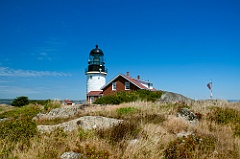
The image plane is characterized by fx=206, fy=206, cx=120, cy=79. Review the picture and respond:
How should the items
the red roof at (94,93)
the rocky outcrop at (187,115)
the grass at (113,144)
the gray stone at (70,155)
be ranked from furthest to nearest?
1. the red roof at (94,93)
2. the rocky outcrop at (187,115)
3. the grass at (113,144)
4. the gray stone at (70,155)

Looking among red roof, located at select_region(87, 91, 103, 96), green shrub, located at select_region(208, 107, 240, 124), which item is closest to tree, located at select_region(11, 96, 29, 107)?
red roof, located at select_region(87, 91, 103, 96)

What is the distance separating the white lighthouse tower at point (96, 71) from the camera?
1577 inches

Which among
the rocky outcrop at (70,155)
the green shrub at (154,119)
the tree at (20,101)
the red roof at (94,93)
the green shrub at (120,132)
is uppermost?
the red roof at (94,93)

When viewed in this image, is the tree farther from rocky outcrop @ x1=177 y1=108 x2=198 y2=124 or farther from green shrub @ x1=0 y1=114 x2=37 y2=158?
green shrub @ x1=0 y1=114 x2=37 y2=158

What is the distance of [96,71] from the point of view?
4041cm

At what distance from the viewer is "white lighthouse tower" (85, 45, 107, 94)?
40.1 metres

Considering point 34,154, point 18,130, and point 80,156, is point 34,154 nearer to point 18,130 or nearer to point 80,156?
point 80,156

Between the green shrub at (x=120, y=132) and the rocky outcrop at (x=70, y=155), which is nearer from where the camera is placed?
the rocky outcrop at (x=70, y=155)

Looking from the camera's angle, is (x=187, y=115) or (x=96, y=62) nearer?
(x=187, y=115)

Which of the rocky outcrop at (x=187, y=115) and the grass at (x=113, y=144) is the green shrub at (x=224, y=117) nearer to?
the rocky outcrop at (x=187, y=115)

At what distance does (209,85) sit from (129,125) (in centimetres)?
1663

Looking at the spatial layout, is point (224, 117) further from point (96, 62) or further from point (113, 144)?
point (96, 62)

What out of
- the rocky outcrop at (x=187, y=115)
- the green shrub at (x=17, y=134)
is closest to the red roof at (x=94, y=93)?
the rocky outcrop at (x=187, y=115)

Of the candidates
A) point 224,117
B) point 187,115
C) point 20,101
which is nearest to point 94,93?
point 20,101
